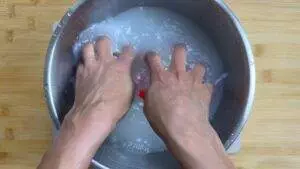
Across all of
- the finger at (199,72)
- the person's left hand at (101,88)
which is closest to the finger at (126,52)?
the person's left hand at (101,88)

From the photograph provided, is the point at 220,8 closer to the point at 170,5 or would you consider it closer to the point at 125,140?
the point at 170,5

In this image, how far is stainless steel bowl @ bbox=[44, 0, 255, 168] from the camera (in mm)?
816

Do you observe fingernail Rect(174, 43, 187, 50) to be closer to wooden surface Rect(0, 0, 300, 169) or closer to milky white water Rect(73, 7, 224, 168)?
milky white water Rect(73, 7, 224, 168)

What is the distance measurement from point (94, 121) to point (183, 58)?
7.8 inches

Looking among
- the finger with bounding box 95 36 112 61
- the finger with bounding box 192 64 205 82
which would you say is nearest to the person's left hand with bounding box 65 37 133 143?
the finger with bounding box 95 36 112 61

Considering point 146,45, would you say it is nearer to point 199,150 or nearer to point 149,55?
point 149,55

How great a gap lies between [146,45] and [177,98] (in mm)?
170

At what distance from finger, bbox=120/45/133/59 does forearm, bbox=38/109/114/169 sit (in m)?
0.14

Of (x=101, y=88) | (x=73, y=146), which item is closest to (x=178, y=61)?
(x=101, y=88)

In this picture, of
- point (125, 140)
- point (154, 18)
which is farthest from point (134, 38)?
point (125, 140)

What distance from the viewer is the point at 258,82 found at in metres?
1.03

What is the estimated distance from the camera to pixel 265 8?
1.04 metres

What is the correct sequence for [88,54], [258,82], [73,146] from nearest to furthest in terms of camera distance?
1. [73,146]
2. [88,54]
3. [258,82]

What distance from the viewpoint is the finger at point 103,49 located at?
2.97 ft
